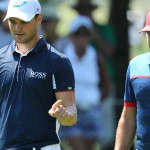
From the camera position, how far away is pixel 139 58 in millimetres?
6898

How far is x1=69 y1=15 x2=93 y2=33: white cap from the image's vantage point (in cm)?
1111

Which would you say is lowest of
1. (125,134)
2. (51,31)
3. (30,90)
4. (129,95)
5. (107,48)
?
(125,134)

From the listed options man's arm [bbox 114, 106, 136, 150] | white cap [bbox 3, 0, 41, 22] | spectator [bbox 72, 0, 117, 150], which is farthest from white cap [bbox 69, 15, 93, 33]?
man's arm [bbox 114, 106, 136, 150]

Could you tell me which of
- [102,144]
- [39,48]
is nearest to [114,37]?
[102,144]

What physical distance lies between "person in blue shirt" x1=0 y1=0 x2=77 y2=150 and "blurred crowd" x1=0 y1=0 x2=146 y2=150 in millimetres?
3712

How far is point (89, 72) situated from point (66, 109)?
13.4 ft

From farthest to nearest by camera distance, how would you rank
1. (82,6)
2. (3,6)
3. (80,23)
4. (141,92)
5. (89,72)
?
(82,6)
(80,23)
(89,72)
(3,6)
(141,92)

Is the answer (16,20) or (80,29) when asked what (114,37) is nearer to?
(80,29)

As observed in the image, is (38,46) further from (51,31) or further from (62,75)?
(51,31)

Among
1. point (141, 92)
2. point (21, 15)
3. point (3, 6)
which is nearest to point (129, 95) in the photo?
point (141, 92)

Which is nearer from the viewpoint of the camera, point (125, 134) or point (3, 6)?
point (125, 134)

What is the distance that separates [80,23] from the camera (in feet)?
36.4

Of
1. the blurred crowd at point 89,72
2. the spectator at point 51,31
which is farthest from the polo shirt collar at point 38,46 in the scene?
the spectator at point 51,31

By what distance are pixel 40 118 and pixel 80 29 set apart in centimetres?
430
